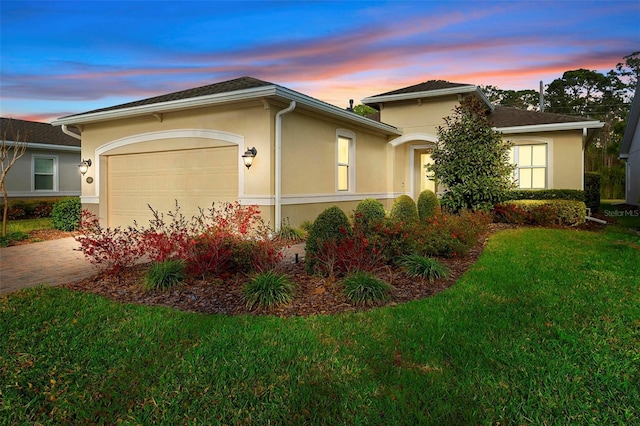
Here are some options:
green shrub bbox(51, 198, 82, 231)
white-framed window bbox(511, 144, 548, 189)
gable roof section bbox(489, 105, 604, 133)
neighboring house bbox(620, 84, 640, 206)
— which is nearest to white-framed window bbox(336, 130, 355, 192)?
gable roof section bbox(489, 105, 604, 133)

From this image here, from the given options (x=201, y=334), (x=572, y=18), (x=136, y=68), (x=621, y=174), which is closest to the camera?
(x=201, y=334)

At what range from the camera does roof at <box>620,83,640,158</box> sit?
1782 cm

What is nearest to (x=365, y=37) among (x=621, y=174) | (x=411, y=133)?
(x=411, y=133)

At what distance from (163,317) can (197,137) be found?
655 cm

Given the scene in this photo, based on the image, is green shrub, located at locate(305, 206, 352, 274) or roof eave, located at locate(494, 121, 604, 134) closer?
green shrub, located at locate(305, 206, 352, 274)

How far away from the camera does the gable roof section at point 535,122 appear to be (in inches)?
496

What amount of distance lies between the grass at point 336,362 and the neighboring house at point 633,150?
18.4 metres

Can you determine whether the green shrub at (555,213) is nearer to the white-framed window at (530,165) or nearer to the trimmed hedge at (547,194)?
the trimmed hedge at (547,194)

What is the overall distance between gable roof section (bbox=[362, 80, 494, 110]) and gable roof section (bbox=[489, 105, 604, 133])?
2.88 feet

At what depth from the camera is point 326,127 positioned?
1080 centimetres

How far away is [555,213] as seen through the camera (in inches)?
440

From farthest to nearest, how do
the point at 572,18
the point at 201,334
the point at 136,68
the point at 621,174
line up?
the point at 621,174 < the point at 136,68 < the point at 572,18 < the point at 201,334

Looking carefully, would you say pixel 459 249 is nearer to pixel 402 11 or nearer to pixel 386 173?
pixel 402 11

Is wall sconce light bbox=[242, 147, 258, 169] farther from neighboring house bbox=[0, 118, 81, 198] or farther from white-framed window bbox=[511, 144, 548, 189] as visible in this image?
neighboring house bbox=[0, 118, 81, 198]
